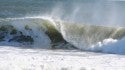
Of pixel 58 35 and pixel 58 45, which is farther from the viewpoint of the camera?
pixel 58 35

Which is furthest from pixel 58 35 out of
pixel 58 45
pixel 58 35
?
pixel 58 45

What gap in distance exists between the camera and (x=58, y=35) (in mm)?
24156

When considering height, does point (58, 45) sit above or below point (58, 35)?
below

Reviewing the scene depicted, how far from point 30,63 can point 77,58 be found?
277 centimetres

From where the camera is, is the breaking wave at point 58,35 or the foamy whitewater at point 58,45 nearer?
the foamy whitewater at point 58,45

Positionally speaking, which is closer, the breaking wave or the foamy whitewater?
the foamy whitewater

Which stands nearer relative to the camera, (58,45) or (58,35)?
(58,45)

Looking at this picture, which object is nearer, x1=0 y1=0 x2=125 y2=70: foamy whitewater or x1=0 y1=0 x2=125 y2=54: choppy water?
x1=0 y1=0 x2=125 y2=70: foamy whitewater

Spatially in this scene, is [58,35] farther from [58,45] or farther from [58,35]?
[58,45]

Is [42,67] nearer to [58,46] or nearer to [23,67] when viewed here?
[23,67]

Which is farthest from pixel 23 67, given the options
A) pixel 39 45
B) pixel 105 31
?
pixel 105 31

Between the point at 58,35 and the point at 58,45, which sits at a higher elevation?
the point at 58,35

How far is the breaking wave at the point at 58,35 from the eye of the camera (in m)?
22.0

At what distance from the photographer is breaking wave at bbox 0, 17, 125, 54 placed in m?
22.0
